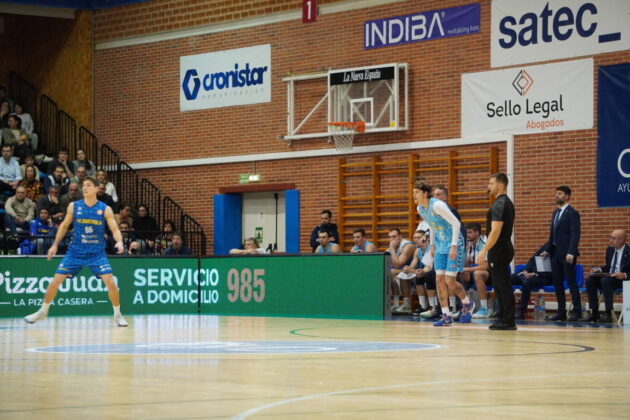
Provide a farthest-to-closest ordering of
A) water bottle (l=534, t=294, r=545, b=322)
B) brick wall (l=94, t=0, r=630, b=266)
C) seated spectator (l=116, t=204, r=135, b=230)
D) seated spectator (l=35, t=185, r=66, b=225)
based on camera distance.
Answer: seated spectator (l=116, t=204, r=135, b=230)
seated spectator (l=35, t=185, r=66, b=225)
brick wall (l=94, t=0, r=630, b=266)
water bottle (l=534, t=294, r=545, b=322)

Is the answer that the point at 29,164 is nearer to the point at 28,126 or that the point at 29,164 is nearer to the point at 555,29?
the point at 28,126

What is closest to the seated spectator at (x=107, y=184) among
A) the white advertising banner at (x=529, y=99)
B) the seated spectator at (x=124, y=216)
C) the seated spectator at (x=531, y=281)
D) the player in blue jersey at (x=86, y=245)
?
the seated spectator at (x=124, y=216)

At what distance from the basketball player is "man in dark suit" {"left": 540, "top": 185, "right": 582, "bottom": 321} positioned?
122 inches

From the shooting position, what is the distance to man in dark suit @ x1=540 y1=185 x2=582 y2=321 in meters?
16.4

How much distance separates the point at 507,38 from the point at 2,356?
45.6 feet

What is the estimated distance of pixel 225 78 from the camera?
80.4 ft

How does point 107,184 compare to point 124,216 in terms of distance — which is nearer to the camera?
point 124,216

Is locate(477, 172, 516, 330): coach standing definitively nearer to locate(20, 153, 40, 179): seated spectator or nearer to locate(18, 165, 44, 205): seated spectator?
locate(18, 165, 44, 205): seated spectator

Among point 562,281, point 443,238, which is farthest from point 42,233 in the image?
point 562,281

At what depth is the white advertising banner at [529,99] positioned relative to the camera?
755 inches

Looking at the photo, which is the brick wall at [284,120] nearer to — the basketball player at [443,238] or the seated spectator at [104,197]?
the seated spectator at [104,197]

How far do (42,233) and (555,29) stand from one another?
416 inches

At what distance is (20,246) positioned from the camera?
1964cm

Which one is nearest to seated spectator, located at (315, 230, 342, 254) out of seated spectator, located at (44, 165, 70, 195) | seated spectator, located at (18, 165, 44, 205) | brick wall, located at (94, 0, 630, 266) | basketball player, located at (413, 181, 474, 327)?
brick wall, located at (94, 0, 630, 266)
